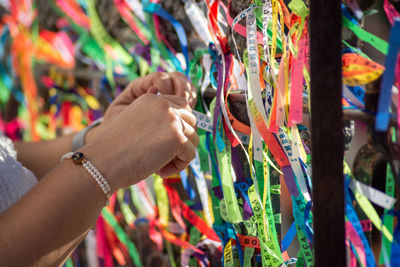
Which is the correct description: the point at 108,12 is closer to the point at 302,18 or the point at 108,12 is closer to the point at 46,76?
the point at 46,76

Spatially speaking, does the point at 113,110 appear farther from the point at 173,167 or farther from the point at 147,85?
the point at 173,167

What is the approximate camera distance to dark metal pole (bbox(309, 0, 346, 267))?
1.38ft

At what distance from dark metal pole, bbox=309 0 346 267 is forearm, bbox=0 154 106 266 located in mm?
259

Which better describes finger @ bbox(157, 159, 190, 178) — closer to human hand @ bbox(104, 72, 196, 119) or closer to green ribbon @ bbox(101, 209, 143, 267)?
human hand @ bbox(104, 72, 196, 119)

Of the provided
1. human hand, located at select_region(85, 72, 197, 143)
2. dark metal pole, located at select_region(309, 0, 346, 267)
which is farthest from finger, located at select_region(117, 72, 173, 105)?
dark metal pole, located at select_region(309, 0, 346, 267)

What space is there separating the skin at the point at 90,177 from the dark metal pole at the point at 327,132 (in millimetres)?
201

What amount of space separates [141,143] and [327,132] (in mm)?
237

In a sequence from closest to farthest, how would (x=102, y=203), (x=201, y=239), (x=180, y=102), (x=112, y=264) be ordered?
(x=102, y=203)
(x=180, y=102)
(x=201, y=239)
(x=112, y=264)

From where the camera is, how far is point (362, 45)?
50 centimetres

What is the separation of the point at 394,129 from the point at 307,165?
11 cm

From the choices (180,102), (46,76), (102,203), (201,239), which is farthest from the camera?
(46,76)

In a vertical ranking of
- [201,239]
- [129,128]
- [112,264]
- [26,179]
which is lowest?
[112,264]

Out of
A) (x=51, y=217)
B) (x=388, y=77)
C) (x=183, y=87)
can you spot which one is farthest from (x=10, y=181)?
(x=388, y=77)

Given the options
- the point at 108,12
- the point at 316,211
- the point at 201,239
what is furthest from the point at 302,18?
the point at 108,12
